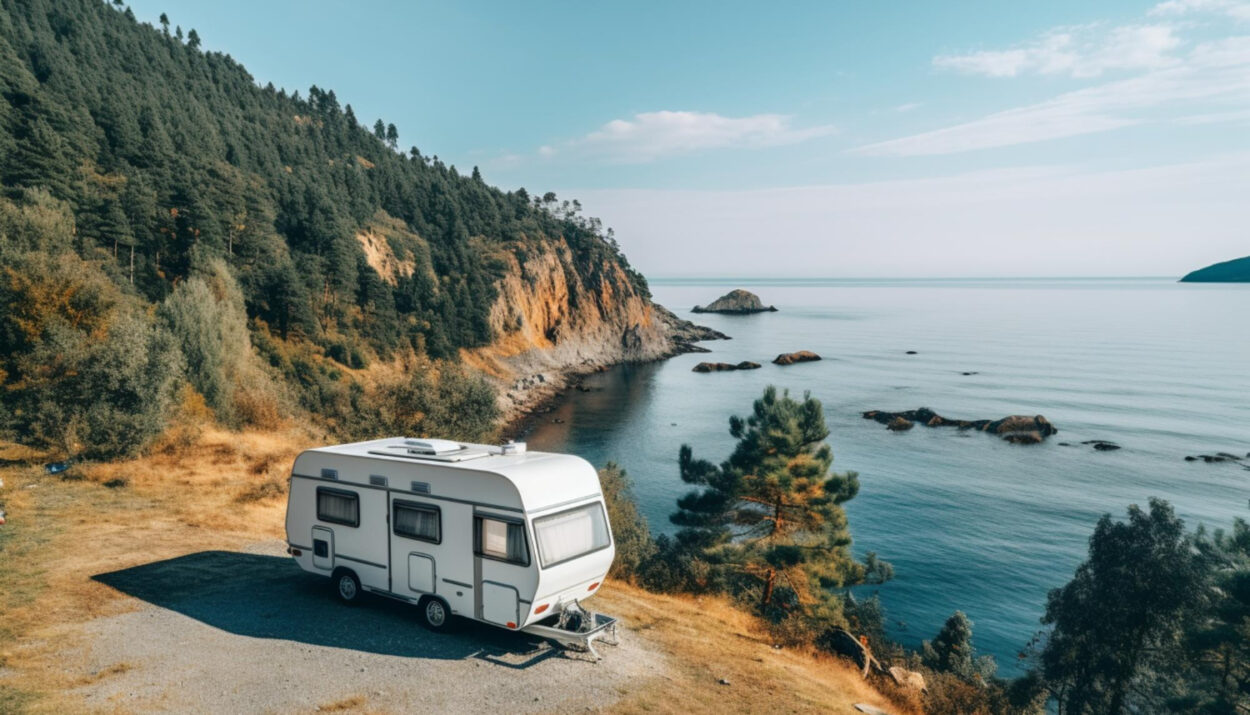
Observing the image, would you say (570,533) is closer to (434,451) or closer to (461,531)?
(461,531)

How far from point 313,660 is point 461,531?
3.62 metres

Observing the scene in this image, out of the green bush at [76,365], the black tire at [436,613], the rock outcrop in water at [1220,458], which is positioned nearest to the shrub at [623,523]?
the black tire at [436,613]

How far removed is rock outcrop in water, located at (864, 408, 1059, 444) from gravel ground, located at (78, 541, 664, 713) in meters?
67.5

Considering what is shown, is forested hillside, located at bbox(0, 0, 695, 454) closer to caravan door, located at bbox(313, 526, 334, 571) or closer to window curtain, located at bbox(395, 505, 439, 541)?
caravan door, located at bbox(313, 526, 334, 571)

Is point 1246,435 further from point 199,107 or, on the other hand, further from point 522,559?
point 199,107

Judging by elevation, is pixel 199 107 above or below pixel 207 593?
above

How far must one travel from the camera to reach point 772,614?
25.1 meters

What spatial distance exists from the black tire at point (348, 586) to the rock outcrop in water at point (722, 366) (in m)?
105

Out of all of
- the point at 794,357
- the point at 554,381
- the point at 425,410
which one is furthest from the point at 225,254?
the point at 794,357

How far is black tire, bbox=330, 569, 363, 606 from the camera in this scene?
14.8 meters

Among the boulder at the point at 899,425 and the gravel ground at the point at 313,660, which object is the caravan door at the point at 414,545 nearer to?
the gravel ground at the point at 313,660

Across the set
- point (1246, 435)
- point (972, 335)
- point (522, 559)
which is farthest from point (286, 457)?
point (972, 335)

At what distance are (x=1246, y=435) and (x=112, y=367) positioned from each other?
95.4 m

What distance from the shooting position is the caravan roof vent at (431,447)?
14.5 metres
